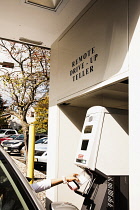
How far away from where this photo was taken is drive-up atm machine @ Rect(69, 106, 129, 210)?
8.71 feet

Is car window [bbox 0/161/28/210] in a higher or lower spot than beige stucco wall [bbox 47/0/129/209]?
lower

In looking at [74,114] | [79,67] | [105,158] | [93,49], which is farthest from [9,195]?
[74,114]

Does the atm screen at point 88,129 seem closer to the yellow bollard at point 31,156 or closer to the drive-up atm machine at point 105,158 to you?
the drive-up atm machine at point 105,158

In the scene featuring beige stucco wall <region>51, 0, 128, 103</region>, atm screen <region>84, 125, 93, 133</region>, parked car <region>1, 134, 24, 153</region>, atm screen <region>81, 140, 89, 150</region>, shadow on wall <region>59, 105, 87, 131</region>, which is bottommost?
parked car <region>1, 134, 24, 153</region>

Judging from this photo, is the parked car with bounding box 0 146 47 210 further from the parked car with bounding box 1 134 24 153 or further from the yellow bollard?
the parked car with bounding box 1 134 24 153

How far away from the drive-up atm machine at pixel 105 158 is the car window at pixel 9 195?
1201 mm

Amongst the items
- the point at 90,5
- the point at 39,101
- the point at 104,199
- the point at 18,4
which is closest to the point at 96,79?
the point at 90,5

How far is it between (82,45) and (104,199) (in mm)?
2024

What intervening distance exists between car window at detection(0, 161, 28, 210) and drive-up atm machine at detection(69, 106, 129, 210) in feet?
3.94

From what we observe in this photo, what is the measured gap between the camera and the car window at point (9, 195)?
1.54 meters

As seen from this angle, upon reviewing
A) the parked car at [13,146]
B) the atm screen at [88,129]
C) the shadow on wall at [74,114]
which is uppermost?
the shadow on wall at [74,114]

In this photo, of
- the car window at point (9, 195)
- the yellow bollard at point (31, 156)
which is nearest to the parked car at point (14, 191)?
the car window at point (9, 195)

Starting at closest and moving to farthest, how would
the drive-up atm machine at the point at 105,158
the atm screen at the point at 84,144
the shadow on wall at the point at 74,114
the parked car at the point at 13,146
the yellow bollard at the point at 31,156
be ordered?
1. the drive-up atm machine at the point at 105,158
2. the atm screen at the point at 84,144
3. the shadow on wall at the point at 74,114
4. the yellow bollard at the point at 31,156
5. the parked car at the point at 13,146

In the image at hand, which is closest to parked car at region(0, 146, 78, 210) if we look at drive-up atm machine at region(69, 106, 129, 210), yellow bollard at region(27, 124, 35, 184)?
drive-up atm machine at region(69, 106, 129, 210)
